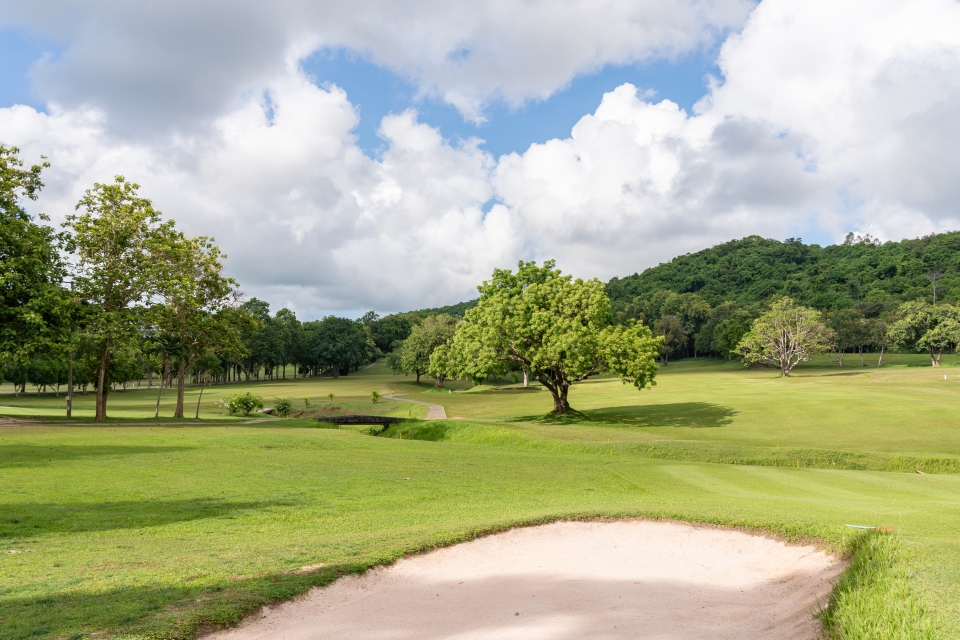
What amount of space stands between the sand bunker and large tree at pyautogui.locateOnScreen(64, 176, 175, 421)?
32792 mm

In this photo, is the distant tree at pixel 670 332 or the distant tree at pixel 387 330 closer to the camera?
the distant tree at pixel 670 332

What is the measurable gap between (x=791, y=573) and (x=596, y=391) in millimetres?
58319

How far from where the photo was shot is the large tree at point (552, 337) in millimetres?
39500

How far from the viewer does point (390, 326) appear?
154 metres

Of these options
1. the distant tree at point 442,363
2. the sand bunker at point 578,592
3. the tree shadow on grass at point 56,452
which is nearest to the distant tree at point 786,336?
the distant tree at point 442,363

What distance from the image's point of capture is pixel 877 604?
589 cm

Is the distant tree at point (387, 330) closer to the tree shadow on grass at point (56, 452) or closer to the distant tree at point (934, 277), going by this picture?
the distant tree at point (934, 277)

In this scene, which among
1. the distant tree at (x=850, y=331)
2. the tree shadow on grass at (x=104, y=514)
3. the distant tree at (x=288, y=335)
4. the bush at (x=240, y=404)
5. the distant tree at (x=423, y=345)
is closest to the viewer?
the tree shadow on grass at (x=104, y=514)

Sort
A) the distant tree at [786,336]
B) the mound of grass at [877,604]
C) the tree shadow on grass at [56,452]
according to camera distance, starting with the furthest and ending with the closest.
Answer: the distant tree at [786,336]
the tree shadow on grass at [56,452]
the mound of grass at [877,604]

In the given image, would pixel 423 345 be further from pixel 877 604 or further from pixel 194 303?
pixel 877 604

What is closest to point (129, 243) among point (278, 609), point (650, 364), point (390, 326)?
point (650, 364)

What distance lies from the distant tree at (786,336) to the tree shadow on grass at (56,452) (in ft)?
275

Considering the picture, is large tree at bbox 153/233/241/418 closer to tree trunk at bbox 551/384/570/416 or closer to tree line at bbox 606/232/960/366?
tree trunk at bbox 551/384/570/416

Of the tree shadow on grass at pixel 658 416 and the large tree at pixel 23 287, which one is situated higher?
the large tree at pixel 23 287
